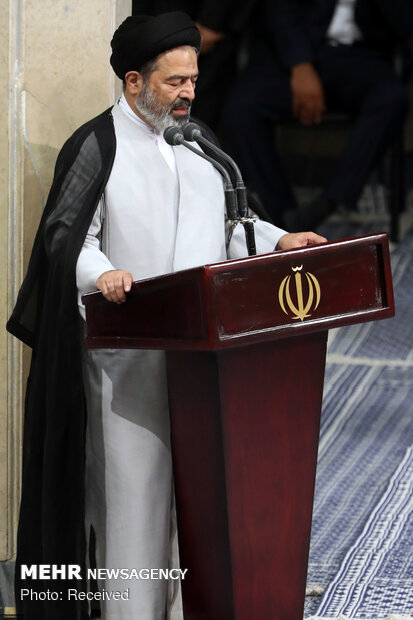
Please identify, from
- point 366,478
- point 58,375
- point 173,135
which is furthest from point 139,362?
point 366,478

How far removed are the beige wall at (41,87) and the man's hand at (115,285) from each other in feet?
2.13

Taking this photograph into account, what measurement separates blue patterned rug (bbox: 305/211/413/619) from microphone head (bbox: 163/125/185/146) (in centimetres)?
136

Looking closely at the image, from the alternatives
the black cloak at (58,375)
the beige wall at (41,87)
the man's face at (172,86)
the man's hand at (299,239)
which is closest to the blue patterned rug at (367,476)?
the black cloak at (58,375)

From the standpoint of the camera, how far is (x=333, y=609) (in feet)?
11.1

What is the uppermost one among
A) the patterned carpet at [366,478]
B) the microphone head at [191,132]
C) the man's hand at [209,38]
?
the man's hand at [209,38]

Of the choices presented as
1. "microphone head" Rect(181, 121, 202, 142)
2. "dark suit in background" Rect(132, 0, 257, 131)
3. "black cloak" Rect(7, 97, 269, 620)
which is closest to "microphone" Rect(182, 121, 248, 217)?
"microphone head" Rect(181, 121, 202, 142)

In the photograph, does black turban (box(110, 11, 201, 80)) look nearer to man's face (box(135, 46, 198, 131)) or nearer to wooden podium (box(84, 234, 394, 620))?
man's face (box(135, 46, 198, 131))

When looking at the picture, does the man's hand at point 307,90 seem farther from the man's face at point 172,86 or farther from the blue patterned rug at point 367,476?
the man's face at point 172,86

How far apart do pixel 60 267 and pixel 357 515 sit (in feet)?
4.98

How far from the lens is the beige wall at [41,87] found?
3184 millimetres

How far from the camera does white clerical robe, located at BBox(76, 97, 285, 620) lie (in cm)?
290

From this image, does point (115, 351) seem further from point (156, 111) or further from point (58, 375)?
point (156, 111)

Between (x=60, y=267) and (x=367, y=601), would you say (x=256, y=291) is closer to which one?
(x=60, y=267)

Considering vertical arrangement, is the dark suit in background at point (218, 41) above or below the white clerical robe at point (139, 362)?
above
